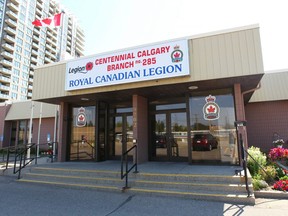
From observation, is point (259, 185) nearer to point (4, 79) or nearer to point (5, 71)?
point (4, 79)

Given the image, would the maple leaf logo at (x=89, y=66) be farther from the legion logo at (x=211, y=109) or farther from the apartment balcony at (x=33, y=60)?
the apartment balcony at (x=33, y=60)

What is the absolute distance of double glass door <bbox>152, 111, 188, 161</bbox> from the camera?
9.60m

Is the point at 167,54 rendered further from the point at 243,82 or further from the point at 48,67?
the point at 48,67

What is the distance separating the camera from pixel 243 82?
25.6ft

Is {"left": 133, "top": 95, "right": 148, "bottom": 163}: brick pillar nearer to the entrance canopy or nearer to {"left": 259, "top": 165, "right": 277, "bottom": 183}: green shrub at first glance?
the entrance canopy

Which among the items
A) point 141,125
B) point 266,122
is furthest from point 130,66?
point 266,122

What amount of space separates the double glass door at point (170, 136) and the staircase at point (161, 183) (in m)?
2.80

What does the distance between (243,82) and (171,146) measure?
4121 millimetres

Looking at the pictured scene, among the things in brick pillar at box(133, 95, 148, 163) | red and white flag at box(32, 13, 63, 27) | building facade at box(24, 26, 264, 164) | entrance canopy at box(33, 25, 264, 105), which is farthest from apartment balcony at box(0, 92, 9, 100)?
brick pillar at box(133, 95, 148, 163)

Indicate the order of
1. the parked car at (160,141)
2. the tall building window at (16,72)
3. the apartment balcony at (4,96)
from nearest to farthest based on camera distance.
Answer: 1. the parked car at (160,141)
2. the apartment balcony at (4,96)
3. the tall building window at (16,72)

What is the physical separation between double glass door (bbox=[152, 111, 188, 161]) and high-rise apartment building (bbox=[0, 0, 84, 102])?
50.3 m

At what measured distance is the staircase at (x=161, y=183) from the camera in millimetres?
5617

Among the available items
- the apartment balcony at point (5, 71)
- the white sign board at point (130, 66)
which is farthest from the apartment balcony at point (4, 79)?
the white sign board at point (130, 66)

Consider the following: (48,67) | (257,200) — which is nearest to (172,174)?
(257,200)
